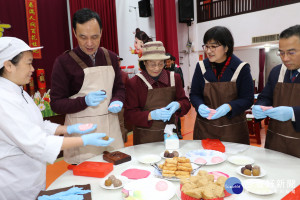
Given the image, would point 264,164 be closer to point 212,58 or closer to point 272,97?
point 272,97

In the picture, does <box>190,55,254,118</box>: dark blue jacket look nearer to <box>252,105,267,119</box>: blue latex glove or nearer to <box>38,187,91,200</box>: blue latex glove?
<box>252,105,267,119</box>: blue latex glove

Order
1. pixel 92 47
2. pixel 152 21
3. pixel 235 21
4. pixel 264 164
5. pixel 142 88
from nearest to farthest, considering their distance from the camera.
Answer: pixel 264 164 → pixel 92 47 → pixel 142 88 → pixel 235 21 → pixel 152 21

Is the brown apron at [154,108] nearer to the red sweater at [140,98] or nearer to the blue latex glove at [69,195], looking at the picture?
the red sweater at [140,98]

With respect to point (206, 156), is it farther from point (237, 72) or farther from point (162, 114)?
point (237, 72)

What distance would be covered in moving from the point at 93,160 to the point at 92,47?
2.88ft

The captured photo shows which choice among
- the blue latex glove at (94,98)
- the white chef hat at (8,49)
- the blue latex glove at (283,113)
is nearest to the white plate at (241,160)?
the blue latex glove at (283,113)

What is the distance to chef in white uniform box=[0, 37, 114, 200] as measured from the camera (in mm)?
1235

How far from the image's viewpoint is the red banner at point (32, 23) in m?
6.28

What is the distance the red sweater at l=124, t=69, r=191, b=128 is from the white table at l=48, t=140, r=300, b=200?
27 cm

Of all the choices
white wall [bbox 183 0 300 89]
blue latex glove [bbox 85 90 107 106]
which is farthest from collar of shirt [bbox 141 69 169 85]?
white wall [bbox 183 0 300 89]

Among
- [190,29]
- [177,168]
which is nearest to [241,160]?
[177,168]

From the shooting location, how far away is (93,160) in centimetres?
165

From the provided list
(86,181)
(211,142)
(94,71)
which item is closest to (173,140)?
(211,142)

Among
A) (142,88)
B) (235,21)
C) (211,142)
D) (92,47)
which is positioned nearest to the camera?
(211,142)
